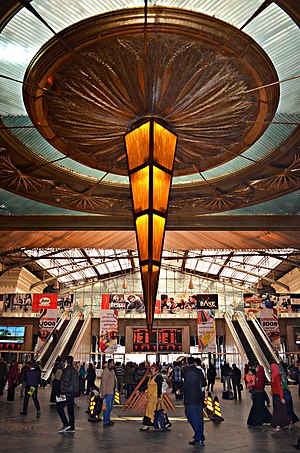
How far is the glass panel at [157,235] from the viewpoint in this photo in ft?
19.2

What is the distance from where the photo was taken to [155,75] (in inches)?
233

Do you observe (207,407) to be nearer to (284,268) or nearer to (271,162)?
(271,162)

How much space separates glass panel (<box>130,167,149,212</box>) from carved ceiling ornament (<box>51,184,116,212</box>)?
4699 mm

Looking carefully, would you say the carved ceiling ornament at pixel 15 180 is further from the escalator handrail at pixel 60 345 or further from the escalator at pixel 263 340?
the escalator at pixel 263 340

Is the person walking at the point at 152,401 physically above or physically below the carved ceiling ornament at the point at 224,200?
below

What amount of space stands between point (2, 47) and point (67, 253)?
22.3 metres

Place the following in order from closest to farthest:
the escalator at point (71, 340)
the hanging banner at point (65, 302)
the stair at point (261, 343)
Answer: the stair at point (261, 343) < the escalator at point (71, 340) < the hanging banner at point (65, 302)

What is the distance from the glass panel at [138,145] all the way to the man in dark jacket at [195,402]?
3.24m

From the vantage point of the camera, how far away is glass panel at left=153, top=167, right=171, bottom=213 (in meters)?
5.72

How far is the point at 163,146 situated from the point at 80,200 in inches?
228

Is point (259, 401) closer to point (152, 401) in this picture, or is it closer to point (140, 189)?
point (152, 401)

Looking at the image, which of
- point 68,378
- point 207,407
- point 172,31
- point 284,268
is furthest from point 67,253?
point 172,31

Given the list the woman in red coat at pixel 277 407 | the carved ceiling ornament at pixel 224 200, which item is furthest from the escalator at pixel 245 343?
the woman in red coat at pixel 277 407

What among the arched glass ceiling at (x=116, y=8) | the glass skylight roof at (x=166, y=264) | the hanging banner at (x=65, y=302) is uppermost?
the glass skylight roof at (x=166, y=264)
